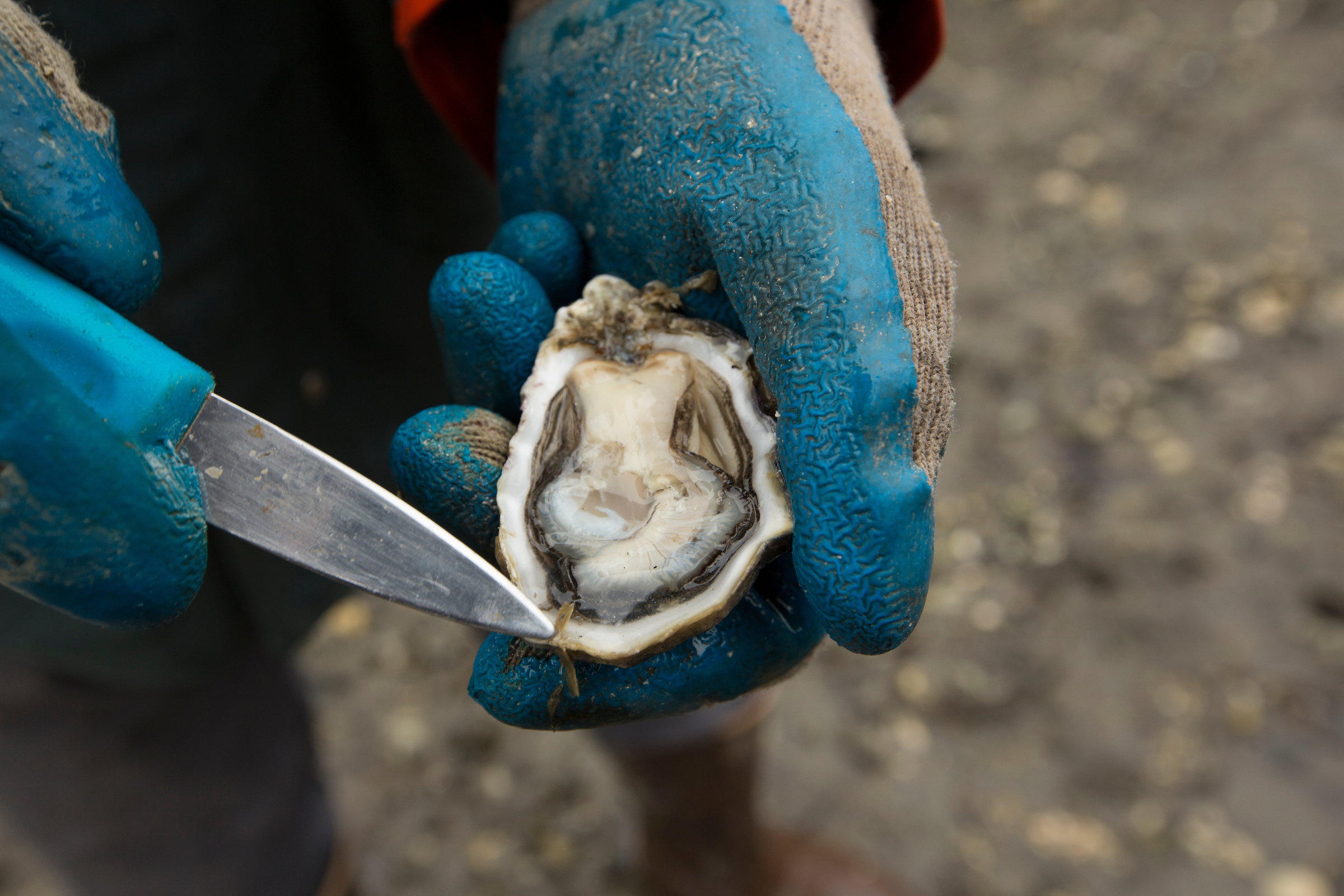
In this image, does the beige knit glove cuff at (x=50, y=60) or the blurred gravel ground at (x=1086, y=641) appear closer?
the beige knit glove cuff at (x=50, y=60)

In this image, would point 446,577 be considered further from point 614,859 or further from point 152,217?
point 614,859

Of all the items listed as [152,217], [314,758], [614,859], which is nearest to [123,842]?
[314,758]

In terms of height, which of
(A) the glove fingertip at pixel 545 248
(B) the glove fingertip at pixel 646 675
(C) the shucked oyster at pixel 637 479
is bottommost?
(B) the glove fingertip at pixel 646 675

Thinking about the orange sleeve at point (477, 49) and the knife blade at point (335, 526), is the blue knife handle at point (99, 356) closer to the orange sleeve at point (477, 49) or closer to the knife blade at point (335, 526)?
the knife blade at point (335, 526)

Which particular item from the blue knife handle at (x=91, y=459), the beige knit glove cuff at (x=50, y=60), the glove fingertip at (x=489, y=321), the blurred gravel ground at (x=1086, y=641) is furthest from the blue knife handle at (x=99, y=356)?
the blurred gravel ground at (x=1086, y=641)

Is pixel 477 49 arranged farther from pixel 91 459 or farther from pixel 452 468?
pixel 91 459

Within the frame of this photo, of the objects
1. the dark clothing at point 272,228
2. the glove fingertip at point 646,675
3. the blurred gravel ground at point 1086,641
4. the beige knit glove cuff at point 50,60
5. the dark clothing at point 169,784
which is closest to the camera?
the beige knit glove cuff at point 50,60

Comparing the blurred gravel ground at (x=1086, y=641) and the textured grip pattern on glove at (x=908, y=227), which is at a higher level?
the textured grip pattern on glove at (x=908, y=227)
